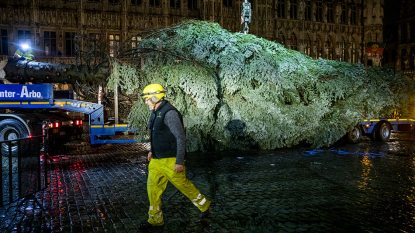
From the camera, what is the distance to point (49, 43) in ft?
95.2

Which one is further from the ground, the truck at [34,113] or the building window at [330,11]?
the building window at [330,11]

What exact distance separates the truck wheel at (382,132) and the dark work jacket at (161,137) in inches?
582

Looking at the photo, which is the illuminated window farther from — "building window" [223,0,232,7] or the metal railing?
the metal railing

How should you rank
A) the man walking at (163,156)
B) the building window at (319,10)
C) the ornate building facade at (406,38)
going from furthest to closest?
the ornate building facade at (406,38), the building window at (319,10), the man walking at (163,156)

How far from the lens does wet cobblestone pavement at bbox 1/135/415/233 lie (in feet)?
19.0

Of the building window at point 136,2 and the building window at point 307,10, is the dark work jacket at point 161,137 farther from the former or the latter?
the building window at point 307,10

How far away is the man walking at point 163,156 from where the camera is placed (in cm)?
553

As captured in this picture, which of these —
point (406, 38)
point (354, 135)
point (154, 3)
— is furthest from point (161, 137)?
point (406, 38)

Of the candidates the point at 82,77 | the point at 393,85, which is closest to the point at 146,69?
the point at 82,77

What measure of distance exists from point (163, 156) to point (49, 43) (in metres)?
26.8

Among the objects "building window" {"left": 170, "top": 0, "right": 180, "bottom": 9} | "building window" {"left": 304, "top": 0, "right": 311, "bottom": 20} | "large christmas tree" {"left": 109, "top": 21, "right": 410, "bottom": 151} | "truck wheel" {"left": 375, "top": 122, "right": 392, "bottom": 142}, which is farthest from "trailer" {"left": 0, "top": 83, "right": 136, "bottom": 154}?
"building window" {"left": 304, "top": 0, "right": 311, "bottom": 20}

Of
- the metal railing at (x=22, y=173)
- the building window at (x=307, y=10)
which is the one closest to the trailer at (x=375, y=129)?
the metal railing at (x=22, y=173)

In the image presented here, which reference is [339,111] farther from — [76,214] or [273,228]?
[76,214]

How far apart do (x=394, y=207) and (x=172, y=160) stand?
3.98 meters
